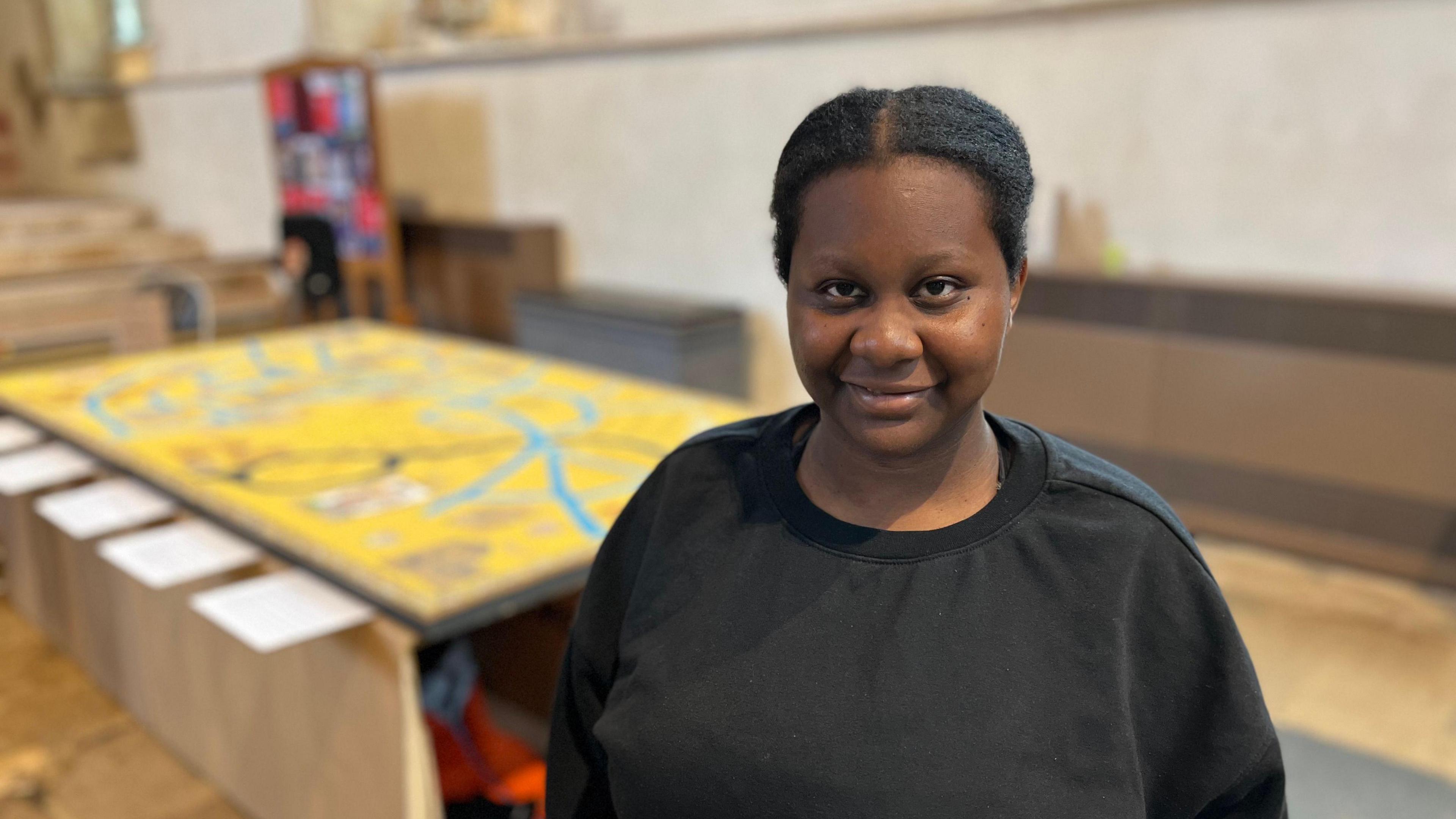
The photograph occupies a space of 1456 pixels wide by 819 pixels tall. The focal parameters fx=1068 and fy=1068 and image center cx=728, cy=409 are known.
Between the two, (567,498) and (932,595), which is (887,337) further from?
(567,498)

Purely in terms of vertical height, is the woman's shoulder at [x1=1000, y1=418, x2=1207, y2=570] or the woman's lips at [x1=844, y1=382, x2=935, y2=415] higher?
the woman's lips at [x1=844, y1=382, x2=935, y2=415]

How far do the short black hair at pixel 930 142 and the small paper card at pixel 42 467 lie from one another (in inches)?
95.2

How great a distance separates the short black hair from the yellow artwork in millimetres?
1220

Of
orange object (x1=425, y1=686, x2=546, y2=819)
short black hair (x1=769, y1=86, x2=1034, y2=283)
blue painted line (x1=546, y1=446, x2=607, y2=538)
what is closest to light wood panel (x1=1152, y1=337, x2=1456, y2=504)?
blue painted line (x1=546, y1=446, x2=607, y2=538)

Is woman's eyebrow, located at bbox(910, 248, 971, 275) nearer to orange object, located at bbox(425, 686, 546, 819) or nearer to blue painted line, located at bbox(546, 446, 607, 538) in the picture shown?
A: blue painted line, located at bbox(546, 446, 607, 538)

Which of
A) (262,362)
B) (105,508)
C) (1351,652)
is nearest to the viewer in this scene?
(105,508)

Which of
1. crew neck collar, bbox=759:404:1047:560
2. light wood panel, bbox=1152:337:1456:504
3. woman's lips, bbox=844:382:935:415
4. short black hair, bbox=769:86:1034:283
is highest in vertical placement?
short black hair, bbox=769:86:1034:283

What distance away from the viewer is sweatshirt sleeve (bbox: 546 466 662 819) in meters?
0.95

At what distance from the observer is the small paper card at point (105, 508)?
225 cm

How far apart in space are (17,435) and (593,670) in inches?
103

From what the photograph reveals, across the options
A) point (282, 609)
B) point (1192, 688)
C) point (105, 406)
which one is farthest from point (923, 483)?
point (105, 406)

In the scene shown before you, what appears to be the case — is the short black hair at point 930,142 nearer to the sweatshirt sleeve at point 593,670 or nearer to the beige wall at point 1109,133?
the sweatshirt sleeve at point 593,670

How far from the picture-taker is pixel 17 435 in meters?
2.88

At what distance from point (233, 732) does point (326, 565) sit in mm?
641
